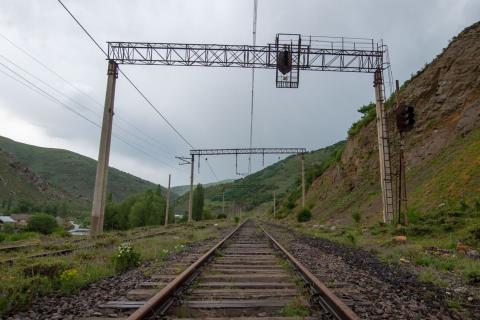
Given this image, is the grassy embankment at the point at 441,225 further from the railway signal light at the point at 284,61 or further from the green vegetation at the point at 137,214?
the green vegetation at the point at 137,214

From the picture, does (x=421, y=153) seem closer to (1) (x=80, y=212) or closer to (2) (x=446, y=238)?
(2) (x=446, y=238)

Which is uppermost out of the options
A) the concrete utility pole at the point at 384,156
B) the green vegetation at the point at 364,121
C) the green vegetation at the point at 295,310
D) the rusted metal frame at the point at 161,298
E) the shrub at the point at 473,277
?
the green vegetation at the point at 364,121

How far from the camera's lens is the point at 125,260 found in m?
8.96

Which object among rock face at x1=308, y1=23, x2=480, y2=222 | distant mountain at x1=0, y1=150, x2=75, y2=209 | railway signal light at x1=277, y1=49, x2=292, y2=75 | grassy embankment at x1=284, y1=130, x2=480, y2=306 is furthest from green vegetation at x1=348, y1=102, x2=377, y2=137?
distant mountain at x1=0, y1=150, x2=75, y2=209

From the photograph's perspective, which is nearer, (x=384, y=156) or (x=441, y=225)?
(x=441, y=225)

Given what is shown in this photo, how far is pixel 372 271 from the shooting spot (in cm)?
859

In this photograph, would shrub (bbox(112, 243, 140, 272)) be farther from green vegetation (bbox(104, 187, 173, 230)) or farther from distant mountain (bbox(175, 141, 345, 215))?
distant mountain (bbox(175, 141, 345, 215))

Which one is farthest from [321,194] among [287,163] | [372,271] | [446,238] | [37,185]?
[37,185]

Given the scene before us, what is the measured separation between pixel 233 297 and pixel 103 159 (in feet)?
52.1

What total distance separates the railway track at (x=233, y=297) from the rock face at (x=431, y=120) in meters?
17.9

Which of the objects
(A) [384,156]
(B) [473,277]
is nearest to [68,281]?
(B) [473,277]

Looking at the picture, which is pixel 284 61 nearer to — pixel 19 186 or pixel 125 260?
pixel 125 260

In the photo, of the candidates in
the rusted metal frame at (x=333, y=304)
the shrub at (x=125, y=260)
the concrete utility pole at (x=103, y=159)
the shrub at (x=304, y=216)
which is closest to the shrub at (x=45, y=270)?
the shrub at (x=125, y=260)

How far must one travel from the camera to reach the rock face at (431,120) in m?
25.7
